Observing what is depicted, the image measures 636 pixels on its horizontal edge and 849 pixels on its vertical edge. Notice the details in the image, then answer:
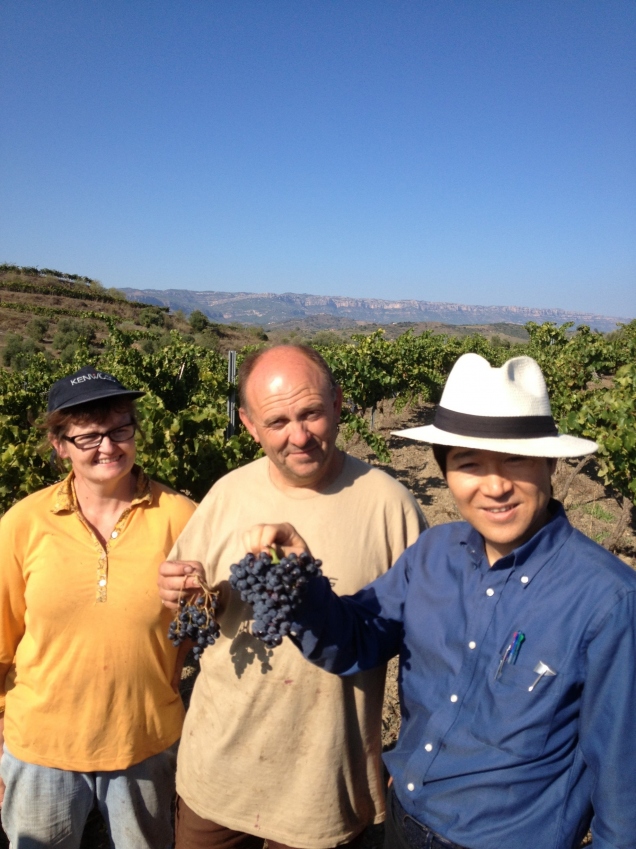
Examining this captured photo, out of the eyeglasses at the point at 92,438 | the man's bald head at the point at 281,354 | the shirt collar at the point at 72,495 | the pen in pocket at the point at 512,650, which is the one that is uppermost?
the man's bald head at the point at 281,354

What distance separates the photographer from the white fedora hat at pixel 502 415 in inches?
53.7

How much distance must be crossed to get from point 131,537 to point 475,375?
1395 mm

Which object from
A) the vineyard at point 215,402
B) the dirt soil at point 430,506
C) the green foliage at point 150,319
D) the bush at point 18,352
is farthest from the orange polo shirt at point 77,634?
the green foliage at point 150,319

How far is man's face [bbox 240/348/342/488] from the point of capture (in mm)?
1834

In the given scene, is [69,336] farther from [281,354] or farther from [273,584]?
[273,584]

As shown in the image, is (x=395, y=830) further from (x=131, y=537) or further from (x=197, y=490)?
(x=197, y=490)

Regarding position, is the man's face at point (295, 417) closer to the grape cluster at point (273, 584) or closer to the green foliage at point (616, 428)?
the grape cluster at point (273, 584)

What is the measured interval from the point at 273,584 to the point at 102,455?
1.05 m

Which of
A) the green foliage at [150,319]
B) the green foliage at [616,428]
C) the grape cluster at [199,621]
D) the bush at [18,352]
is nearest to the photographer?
the grape cluster at [199,621]

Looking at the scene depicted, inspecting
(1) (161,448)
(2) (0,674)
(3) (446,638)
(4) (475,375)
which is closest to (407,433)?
(4) (475,375)

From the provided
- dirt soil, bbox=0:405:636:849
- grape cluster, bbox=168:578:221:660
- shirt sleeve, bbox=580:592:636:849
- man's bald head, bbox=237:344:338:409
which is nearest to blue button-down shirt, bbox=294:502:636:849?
shirt sleeve, bbox=580:592:636:849

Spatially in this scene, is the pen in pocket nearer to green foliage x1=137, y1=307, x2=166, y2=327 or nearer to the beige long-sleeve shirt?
the beige long-sleeve shirt

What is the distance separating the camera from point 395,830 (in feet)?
5.12

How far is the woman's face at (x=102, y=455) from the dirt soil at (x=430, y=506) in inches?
93.7
